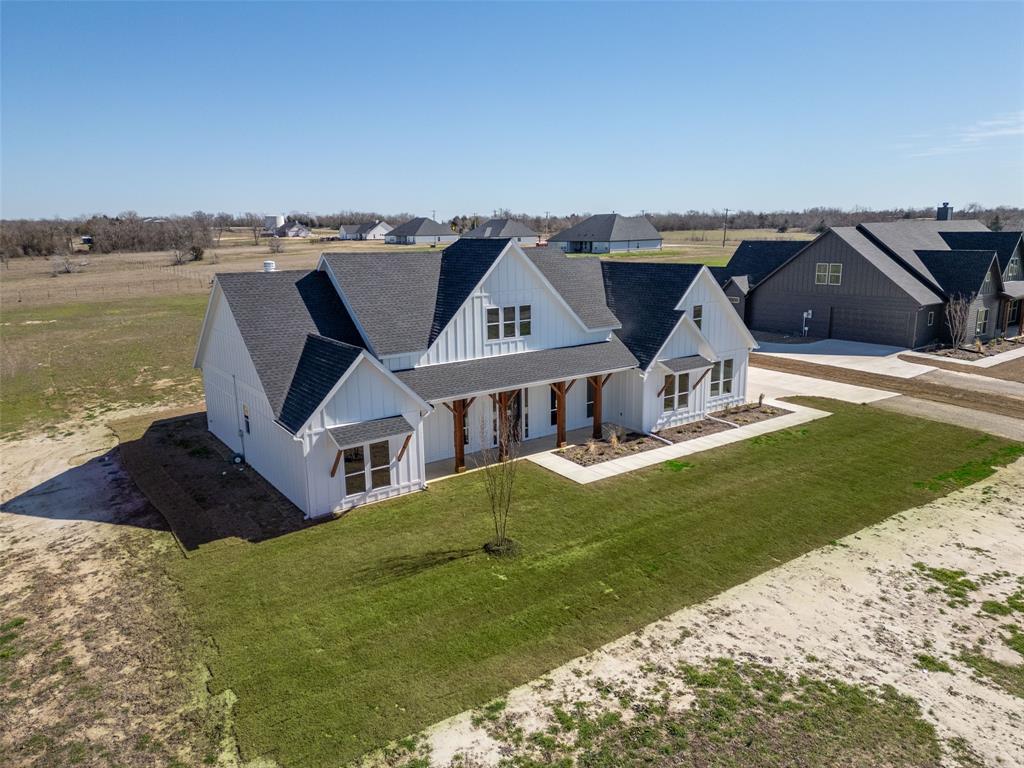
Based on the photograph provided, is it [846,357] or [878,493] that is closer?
[878,493]

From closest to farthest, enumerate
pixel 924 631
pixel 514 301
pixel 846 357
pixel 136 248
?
pixel 924 631, pixel 514 301, pixel 846 357, pixel 136 248

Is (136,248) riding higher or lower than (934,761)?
higher

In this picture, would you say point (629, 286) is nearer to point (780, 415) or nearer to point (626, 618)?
point (780, 415)

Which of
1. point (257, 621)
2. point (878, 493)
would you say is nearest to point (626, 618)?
point (257, 621)

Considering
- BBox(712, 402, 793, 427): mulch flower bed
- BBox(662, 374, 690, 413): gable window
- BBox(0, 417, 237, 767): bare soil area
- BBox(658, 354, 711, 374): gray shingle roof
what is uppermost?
BBox(658, 354, 711, 374): gray shingle roof

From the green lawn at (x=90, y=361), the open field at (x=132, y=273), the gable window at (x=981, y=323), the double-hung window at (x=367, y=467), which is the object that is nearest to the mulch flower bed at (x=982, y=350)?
the gable window at (x=981, y=323)

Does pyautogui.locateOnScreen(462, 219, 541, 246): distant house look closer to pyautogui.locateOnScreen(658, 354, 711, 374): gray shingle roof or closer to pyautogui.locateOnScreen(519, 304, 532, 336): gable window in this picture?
pyautogui.locateOnScreen(658, 354, 711, 374): gray shingle roof

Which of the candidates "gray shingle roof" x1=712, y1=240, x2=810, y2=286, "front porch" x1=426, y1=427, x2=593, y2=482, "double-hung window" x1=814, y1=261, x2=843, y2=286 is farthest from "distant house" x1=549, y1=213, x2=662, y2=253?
"front porch" x1=426, y1=427, x2=593, y2=482
